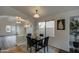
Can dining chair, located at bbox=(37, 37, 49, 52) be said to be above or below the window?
below

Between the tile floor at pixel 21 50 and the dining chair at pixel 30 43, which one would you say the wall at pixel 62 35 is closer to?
the tile floor at pixel 21 50

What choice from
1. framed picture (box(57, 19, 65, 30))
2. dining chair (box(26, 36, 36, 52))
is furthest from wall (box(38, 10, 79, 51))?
dining chair (box(26, 36, 36, 52))

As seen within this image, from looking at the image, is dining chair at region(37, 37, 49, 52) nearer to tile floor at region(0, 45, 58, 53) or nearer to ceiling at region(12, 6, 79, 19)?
tile floor at region(0, 45, 58, 53)

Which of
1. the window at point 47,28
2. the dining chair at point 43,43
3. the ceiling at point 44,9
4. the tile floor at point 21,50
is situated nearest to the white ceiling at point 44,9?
the ceiling at point 44,9

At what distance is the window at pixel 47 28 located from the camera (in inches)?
72.4

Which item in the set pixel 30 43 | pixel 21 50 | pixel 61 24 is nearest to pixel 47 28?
pixel 61 24

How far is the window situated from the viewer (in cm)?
184

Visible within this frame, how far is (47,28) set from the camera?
186 cm

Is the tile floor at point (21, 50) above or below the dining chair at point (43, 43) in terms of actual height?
below

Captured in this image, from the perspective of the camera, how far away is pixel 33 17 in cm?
180
